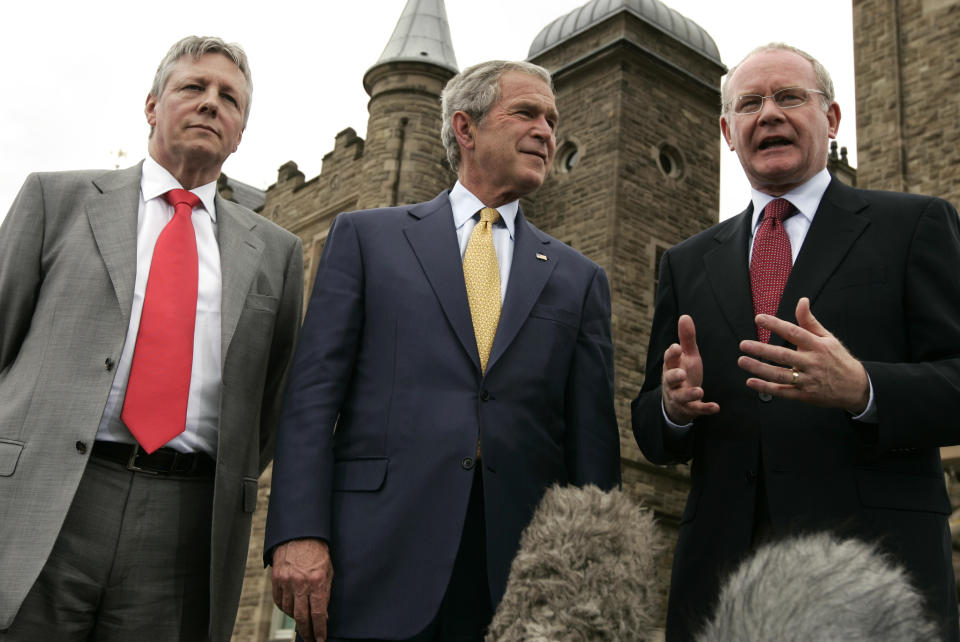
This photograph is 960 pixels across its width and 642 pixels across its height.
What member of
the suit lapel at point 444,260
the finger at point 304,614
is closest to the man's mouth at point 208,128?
the suit lapel at point 444,260

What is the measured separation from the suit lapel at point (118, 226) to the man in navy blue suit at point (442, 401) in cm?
55

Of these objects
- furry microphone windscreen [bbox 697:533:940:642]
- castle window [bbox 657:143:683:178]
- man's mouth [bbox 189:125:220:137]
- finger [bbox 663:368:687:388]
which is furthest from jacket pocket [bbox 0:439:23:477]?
castle window [bbox 657:143:683:178]

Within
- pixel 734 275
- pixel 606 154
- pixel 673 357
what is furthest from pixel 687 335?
pixel 606 154

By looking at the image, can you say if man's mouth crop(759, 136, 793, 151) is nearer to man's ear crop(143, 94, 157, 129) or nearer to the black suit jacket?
the black suit jacket

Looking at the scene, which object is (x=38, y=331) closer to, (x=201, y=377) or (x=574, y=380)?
(x=201, y=377)

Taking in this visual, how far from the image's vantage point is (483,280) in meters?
2.88

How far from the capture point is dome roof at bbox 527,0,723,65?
17.8m

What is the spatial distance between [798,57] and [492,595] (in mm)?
1828

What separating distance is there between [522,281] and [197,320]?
0.99 meters

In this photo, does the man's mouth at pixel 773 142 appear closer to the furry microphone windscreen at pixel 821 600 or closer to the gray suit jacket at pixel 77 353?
the gray suit jacket at pixel 77 353

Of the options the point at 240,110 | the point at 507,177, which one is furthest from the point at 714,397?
the point at 240,110

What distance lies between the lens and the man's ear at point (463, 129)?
10.2 ft

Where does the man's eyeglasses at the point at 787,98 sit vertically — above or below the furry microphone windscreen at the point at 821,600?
above

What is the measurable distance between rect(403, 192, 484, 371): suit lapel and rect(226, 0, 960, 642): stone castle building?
12.0 m
